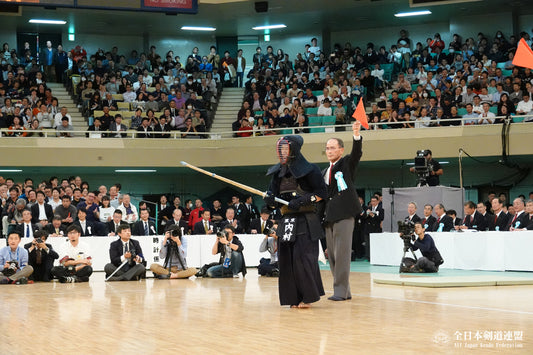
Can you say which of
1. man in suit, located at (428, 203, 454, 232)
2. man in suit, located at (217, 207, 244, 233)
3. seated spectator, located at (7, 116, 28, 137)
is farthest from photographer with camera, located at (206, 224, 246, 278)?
seated spectator, located at (7, 116, 28, 137)

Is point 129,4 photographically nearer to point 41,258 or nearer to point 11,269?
point 41,258

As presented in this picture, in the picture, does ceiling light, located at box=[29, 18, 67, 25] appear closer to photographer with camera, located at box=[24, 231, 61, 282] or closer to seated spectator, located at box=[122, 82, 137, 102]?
seated spectator, located at box=[122, 82, 137, 102]

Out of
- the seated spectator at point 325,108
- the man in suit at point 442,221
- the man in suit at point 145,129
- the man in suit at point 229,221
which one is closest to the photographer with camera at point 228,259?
the man in suit at point 229,221

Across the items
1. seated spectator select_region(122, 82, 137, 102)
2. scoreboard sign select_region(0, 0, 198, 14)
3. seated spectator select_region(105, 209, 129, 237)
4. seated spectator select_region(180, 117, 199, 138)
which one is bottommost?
seated spectator select_region(105, 209, 129, 237)

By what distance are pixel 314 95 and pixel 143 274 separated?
497 inches

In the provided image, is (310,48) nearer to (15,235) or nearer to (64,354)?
(15,235)

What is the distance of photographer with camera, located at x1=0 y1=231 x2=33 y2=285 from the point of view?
14.3m

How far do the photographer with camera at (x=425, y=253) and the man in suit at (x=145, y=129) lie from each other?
12.2 metres

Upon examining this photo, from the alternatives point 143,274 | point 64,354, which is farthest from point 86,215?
point 64,354

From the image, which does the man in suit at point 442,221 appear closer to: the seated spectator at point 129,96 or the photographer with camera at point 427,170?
the photographer with camera at point 427,170

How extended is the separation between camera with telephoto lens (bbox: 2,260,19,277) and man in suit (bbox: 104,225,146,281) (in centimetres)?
169

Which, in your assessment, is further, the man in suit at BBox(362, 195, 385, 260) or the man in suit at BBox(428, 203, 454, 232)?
the man in suit at BBox(362, 195, 385, 260)

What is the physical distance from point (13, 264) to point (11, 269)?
107mm

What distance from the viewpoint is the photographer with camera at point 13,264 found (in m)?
14.3
